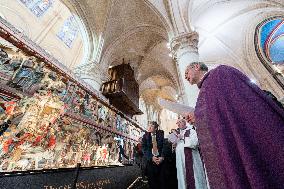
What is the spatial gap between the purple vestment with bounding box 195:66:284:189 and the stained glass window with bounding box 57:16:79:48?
15.5 metres

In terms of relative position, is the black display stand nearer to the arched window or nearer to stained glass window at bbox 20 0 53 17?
the arched window

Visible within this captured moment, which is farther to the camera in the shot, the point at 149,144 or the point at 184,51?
the point at 184,51

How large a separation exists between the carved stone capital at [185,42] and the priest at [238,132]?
501 cm

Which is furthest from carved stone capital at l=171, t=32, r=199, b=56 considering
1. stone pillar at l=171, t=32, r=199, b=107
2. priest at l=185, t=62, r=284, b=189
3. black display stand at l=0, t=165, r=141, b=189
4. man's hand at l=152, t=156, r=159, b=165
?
priest at l=185, t=62, r=284, b=189

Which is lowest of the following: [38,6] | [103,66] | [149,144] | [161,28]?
[149,144]

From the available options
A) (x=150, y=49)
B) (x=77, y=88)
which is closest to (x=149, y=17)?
(x=150, y=49)

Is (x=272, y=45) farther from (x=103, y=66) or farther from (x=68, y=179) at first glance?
(x=68, y=179)

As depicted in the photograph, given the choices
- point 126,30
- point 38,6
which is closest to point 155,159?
point 126,30

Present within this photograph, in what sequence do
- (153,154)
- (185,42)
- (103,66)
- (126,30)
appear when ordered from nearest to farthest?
(153,154)
(185,42)
(103,66)
(126,30)

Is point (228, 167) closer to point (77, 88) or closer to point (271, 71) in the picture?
point (77, 88)

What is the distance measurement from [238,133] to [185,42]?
5.51 m

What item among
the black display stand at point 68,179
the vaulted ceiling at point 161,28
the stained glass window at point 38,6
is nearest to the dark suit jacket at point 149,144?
the black display stand at point 68,179

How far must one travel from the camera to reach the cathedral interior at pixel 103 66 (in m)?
2.68

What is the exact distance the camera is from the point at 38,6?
13297mm
